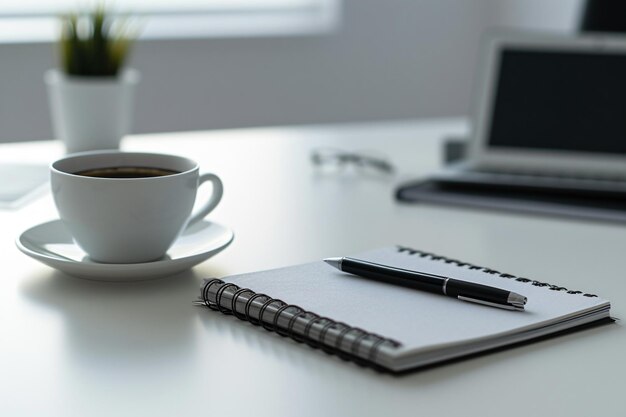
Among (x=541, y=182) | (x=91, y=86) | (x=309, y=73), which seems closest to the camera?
(x=541, y=182)

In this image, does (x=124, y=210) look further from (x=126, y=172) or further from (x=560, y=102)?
(x=560, y=102)

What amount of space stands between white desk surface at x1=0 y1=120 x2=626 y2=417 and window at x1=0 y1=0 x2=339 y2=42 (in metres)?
1.87

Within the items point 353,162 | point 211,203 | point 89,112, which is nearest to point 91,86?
point 89,112

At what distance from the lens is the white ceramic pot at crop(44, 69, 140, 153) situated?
1460 millimetres

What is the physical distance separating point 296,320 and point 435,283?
0.12 m

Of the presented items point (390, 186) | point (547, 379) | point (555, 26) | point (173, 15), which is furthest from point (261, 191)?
point (555, 26)

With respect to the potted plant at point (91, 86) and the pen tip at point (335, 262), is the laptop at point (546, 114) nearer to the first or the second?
the pen tip at point (335, 262)

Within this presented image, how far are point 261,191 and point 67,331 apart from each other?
1.76ft

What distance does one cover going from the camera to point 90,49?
61.0 inches

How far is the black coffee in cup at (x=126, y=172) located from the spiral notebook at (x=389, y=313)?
0.15m

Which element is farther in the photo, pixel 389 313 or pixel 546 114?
pixel 546 114

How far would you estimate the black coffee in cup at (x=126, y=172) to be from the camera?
827 mm

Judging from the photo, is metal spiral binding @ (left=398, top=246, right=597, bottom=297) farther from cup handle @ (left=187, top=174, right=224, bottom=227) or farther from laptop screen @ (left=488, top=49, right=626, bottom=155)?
laptop screen @ (left=488, top=49, right=626, bottom=155)

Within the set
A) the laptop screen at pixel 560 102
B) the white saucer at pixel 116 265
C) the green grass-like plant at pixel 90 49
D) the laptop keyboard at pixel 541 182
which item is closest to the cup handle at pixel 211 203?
the white saucer at pixel 116 265
